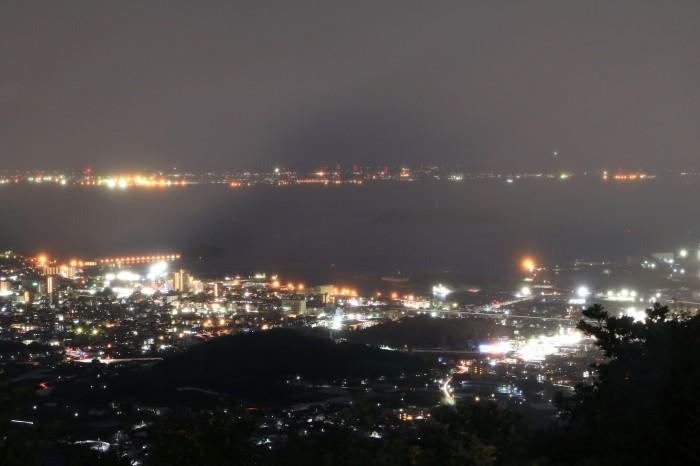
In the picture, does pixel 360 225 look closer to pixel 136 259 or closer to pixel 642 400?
pixel 136 259

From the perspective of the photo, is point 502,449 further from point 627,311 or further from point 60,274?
point 60,274

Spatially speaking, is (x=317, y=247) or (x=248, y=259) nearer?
(x=248, y=259)

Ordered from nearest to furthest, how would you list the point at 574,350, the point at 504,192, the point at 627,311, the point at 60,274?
1. the point at 574,350
2. the point at 627,311
3. the point at 60,274
4. the point at 504,192

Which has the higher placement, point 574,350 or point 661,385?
point 661,385

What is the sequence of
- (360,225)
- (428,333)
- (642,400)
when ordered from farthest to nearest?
(360,225), (428,333), (642,400)

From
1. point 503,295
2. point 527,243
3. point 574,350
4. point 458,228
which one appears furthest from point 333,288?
point 458,228

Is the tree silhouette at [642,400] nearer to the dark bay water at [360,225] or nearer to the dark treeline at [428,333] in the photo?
the dark treeline at [428,333]

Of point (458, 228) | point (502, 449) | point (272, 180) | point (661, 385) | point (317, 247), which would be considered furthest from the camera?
point (272, 180)

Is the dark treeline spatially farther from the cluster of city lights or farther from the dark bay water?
the cluster of city lights

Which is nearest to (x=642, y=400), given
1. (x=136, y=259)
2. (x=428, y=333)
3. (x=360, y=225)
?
(x=428, y=333)
